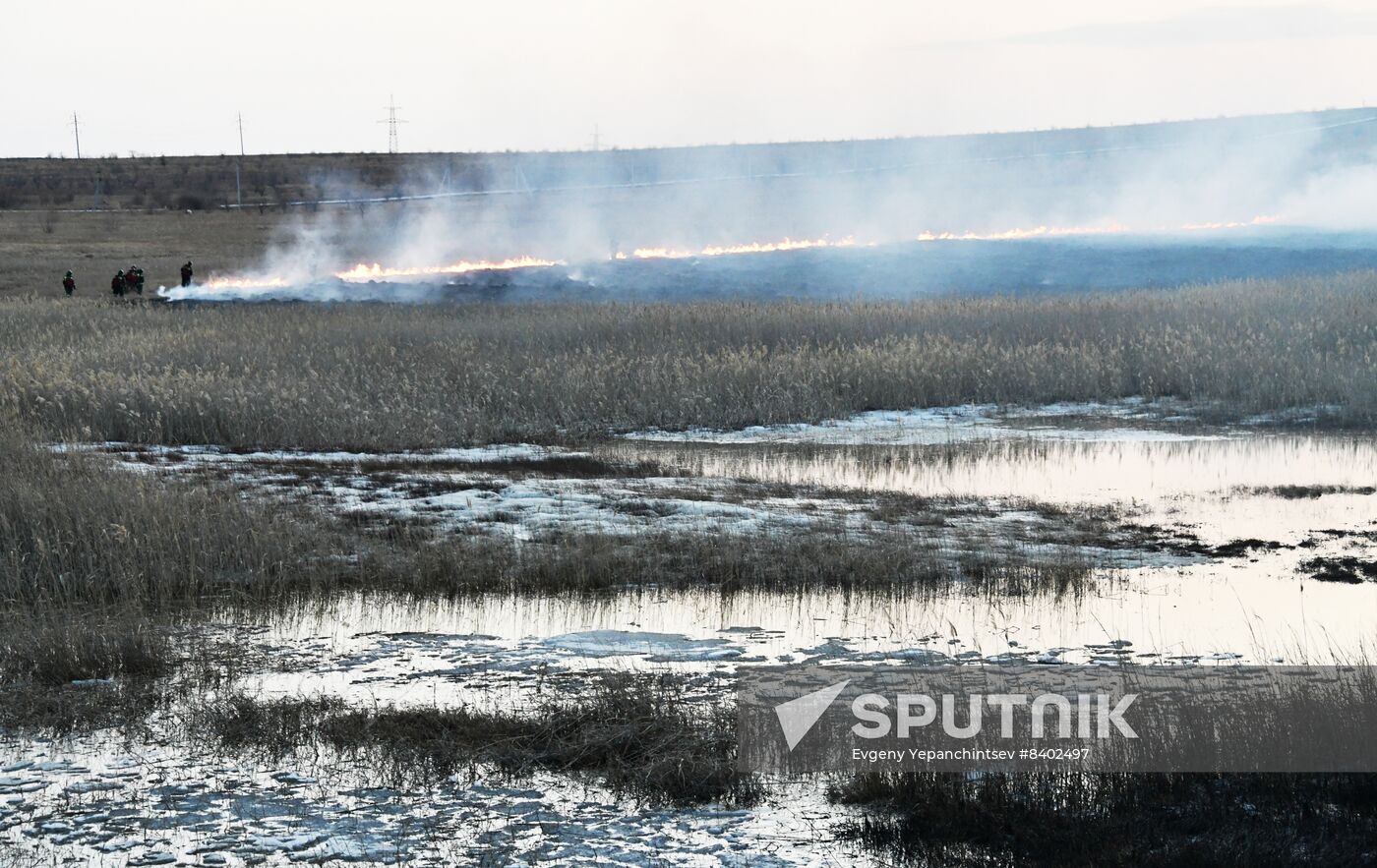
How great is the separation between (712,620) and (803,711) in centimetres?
233

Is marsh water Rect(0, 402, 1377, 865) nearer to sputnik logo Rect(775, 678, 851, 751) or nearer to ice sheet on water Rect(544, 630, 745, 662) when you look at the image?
ice sheet on water Rect(544, 630, 745, 662)

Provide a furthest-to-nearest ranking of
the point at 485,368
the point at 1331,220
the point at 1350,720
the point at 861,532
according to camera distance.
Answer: the point at 1331,220 < the point at 485,368 < the point at 861,532 < the point at 1350,720

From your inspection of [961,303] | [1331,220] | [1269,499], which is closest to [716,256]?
[961,303]

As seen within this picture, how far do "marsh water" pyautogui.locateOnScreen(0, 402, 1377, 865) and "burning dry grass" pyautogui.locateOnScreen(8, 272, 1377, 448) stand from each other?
1624 mm

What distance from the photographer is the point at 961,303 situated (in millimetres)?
29703

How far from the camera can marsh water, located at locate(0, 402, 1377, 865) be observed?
19.7 feet

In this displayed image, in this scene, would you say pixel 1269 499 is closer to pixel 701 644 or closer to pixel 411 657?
pixel 701 644

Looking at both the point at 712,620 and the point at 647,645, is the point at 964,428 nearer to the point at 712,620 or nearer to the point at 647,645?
the point at 712,620

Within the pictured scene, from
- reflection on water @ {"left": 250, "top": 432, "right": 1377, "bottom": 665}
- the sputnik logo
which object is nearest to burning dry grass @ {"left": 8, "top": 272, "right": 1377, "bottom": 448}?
reflection on water @ {"left": 250, "top": 432, "right": 1377, "bottom": 665}

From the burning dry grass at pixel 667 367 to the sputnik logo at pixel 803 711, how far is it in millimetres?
11031

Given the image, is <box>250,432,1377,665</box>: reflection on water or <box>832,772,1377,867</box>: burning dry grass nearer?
<box>832,772,1377,867</box>: burning dry grass

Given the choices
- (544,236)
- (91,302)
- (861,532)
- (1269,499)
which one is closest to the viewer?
(861,532)

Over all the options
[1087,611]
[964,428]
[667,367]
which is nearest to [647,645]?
[1087,611]

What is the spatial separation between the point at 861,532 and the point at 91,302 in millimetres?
29941
